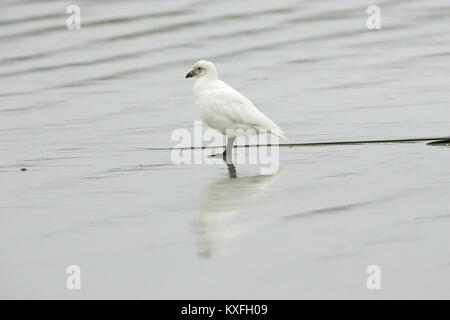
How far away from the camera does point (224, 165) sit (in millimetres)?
10211

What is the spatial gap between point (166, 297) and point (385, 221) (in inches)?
80.1

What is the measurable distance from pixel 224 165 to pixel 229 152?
52 centimetres

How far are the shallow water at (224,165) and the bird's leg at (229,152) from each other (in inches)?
12.7

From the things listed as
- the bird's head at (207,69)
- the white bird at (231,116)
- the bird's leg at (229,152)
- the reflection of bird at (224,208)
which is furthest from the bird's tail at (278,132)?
the bird's head at (207,69)

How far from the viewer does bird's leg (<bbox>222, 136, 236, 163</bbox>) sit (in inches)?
413

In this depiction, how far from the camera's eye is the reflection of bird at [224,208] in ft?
24.0

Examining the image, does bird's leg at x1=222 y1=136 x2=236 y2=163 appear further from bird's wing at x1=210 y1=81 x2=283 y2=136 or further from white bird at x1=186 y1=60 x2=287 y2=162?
bird's wing at x1=210 y1=81 x2=283 y2=136

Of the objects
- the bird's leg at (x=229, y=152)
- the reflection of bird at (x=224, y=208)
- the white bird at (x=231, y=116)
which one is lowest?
the reflection of bird at (x=224, y=208)

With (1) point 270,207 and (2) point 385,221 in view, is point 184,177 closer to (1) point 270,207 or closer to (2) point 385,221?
(1) point 270,207

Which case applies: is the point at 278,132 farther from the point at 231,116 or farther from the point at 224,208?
the point at 224,208

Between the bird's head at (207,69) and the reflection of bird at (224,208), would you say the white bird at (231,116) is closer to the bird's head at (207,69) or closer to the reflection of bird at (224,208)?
the bird's head at (207,69)

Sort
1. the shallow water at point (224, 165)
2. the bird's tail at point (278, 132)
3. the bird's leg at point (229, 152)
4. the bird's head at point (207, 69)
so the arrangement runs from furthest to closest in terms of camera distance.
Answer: the bird's head at point (207, 69) → the bird's tail at point (278, 132) → the bird's leg at point (229, 152) → the shallow water at point (224, 165)
